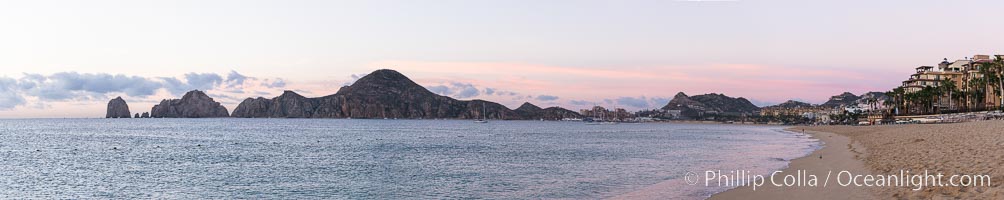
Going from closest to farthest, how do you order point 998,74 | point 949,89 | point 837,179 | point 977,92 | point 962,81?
point 837,179, point 998,74, point 977,92, point 949,89, point 962,81

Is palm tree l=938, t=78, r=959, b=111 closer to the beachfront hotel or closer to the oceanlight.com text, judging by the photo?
the beachfront hotel

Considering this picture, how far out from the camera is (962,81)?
12850 cm

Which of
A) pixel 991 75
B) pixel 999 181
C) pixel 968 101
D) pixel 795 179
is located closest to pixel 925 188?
pixel 999 181

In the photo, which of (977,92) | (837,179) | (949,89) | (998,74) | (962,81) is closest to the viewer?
(837,179)

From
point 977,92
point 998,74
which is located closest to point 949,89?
point 977,92

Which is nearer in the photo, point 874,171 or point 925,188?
point 925,188

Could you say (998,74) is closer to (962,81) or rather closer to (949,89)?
(949,89)

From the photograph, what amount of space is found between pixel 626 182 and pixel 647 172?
4.80 m

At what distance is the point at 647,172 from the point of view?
98.7 feet

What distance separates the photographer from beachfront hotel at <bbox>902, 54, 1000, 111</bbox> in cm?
Result: 10912

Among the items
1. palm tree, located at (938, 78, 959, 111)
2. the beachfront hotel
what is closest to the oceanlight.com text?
the beachfront hotel

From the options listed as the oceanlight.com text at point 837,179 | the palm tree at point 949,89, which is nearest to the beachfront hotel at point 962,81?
the palm tree at point 949,89

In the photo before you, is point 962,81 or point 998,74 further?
point 962,81

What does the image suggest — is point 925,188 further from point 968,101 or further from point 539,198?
point 968,101
